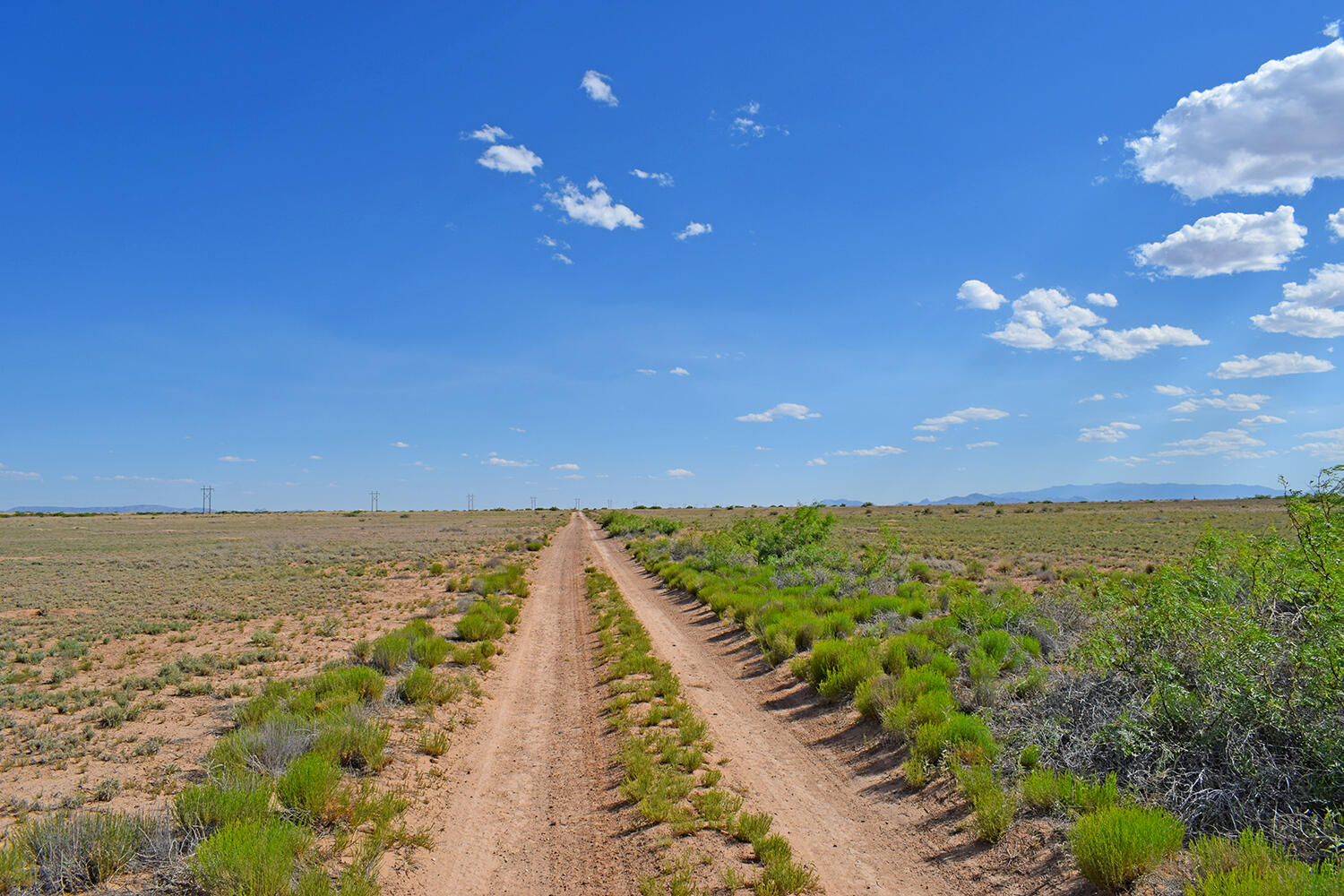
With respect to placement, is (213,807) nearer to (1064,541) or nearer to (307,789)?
(307,789)

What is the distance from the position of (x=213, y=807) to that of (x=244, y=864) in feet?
4.32

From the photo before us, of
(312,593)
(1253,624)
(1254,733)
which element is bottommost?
(312,593)

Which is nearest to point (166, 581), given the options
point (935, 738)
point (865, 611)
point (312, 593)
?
point (312, 593)

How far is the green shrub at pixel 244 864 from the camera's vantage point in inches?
185

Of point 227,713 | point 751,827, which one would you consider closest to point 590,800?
point 751,827

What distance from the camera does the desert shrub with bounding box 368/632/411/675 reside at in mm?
12219

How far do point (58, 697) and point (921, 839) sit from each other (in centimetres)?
Result: 1505

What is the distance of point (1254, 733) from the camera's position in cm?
561

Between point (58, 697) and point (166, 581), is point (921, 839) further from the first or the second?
point (166, 581)

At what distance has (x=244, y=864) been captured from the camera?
4.73 metres

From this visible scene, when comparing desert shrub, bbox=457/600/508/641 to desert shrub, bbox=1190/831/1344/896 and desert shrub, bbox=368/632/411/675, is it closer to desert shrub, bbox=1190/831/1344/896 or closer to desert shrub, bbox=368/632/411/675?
desert shrub, bbox=368/632/411/675

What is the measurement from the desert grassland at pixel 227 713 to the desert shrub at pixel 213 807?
16mm

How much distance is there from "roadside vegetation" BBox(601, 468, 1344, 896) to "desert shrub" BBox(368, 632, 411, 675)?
8.15 meters

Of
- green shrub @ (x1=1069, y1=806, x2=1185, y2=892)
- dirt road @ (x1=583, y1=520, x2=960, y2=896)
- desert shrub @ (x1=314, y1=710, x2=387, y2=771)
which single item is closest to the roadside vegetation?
green shrub @ (x1=1069, y1=806, x2=1185, y2=892)
